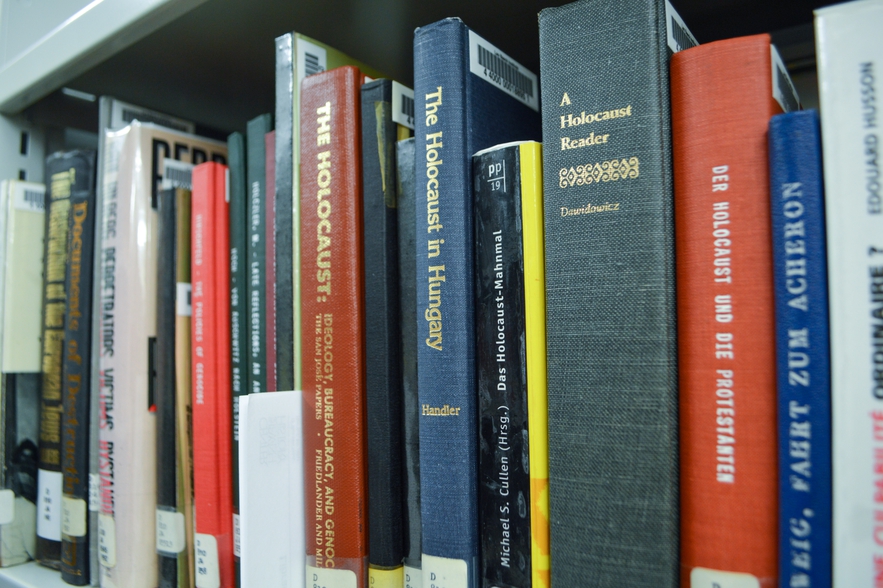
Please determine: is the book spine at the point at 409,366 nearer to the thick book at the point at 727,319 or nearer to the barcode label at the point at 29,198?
the thick book at the point at 727,319

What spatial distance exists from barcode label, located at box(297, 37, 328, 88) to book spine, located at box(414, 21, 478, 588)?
0.49 ft

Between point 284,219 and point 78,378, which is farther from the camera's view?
point 78,378

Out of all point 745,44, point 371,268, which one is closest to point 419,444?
point 371,268

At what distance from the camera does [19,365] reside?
28.3 inches

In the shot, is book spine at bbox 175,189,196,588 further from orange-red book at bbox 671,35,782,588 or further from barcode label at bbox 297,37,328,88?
orange-red book at bbox 671,35,782,588

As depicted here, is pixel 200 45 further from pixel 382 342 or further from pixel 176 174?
pixel 382 342

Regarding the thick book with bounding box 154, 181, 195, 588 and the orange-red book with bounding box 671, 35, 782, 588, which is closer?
the orange-red book with bounding box 671, 35, 782, 588

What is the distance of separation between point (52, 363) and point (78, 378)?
2.7 inches

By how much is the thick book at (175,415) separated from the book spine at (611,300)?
15.9 inches

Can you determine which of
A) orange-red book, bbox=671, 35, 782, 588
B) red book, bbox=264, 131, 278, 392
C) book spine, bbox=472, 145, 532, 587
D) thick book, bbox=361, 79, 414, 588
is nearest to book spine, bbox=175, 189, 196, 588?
red book, bbox=264, 131, 278, 392

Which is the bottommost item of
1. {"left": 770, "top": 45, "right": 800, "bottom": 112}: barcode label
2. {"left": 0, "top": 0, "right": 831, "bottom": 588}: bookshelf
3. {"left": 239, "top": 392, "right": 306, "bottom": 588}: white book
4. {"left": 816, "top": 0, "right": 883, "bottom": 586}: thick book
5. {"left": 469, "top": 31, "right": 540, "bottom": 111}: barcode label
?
{"left": 239, "top": 392, "right": 306, "bottom": 588}: white book

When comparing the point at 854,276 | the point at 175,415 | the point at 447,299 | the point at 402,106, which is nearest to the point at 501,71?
the point at 402,106

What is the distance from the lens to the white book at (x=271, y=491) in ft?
1.50

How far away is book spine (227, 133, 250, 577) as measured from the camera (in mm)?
582
